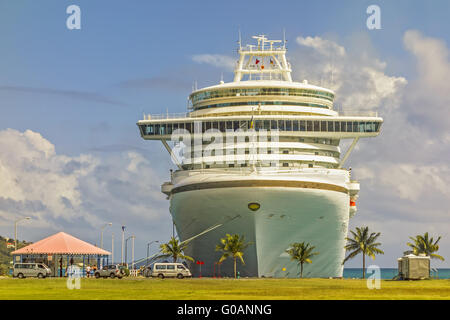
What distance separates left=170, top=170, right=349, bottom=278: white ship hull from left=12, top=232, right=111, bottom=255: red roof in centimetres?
959

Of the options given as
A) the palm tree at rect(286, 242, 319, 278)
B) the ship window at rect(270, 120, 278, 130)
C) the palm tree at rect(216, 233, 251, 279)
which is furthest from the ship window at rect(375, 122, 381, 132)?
the palm tree at rect(216, 233, 251, 279)

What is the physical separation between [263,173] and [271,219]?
421cm

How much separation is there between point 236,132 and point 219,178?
26.1 ft

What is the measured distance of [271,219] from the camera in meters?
67.7

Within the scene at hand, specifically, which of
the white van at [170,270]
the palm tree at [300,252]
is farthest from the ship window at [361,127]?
the white van at [170,270]

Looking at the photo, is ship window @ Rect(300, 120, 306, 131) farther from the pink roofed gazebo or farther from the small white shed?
the pink roofed gazebo

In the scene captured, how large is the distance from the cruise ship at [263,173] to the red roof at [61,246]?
859 cm

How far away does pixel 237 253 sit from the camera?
220 feet

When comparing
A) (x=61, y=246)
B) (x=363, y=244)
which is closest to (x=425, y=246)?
(x=363, y=244)

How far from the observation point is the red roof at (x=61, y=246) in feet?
239

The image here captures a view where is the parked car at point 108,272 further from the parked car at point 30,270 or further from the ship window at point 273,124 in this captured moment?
the ship window at point 273,124

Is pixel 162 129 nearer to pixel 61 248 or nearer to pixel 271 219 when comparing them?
pixel 61 248
